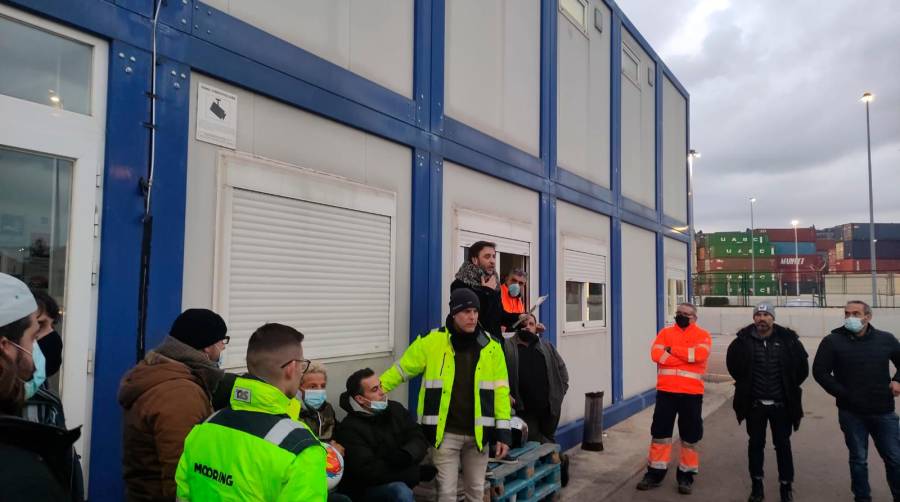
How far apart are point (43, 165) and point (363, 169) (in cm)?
235

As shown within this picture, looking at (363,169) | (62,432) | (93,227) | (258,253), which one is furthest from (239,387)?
(363,169)

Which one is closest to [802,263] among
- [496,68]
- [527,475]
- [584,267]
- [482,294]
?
[584,267]

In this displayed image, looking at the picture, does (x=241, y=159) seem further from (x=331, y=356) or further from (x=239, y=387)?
(x=239, y=387)

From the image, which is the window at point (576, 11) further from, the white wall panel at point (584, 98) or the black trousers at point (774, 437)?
the black trousers at point (774, 437)

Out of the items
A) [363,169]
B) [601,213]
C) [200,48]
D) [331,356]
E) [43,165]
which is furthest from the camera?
[601,213]

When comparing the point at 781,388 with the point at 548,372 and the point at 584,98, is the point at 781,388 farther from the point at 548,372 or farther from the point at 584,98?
the point at 584,98

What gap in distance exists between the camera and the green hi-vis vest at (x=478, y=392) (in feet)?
13.7

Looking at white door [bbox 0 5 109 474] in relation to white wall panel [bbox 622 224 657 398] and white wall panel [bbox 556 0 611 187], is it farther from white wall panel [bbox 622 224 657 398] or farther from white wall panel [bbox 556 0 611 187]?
white wall panel [bbox 622 224 657 398]

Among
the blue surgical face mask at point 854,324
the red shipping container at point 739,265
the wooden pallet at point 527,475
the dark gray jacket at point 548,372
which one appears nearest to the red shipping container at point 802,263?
the red shipping container at point 739,265

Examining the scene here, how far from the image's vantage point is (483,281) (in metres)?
5.00

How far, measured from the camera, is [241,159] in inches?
156

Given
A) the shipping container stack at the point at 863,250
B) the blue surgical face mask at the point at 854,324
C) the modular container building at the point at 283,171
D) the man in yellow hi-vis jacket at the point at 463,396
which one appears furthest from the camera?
the shipping container stack at the point at 863,250

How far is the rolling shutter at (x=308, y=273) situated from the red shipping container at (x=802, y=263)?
5359cm

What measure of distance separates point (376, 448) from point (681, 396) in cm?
370
